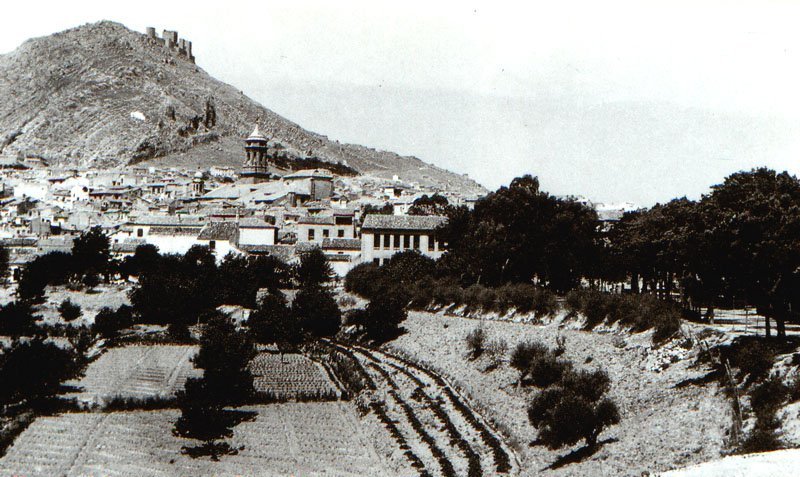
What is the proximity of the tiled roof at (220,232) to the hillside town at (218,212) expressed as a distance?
0.37ft

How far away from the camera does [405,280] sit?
196 feet


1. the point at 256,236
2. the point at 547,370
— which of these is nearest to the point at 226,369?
the point at 547,370

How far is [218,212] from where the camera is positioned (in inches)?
3984

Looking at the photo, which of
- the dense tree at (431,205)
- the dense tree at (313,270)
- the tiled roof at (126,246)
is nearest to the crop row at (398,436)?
the dense tree at (313,270)

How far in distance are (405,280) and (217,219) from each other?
4229 centimetres

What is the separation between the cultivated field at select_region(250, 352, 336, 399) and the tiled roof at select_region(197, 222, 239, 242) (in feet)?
110

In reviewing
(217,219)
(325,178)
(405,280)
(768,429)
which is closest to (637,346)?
(768,429)

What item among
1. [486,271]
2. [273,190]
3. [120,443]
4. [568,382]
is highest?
[273,190]

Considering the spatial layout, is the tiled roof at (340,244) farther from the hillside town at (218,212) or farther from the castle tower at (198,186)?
the castle tower at (198,186)

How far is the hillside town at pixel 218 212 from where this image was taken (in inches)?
2958

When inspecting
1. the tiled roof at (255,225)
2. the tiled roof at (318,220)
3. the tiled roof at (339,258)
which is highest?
the tiled roof at (318,220)

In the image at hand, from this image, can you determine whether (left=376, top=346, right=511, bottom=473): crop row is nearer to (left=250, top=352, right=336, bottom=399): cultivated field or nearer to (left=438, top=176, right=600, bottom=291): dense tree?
(left=250, top=352, right=336, bottom=399): cultivated field

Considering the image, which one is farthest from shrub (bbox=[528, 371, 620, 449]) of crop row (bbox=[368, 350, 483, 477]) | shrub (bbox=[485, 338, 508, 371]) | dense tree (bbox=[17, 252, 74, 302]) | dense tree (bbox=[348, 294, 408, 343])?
dense tree (bbox=[17, 252, 74, 302])

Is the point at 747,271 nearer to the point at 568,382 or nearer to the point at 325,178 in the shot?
the point at 568,382
